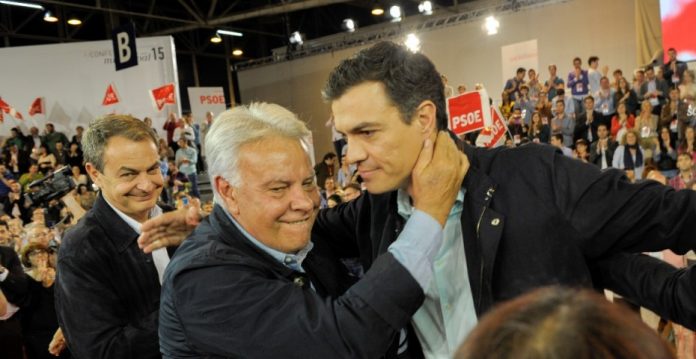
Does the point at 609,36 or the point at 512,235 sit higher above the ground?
the point at 609,36

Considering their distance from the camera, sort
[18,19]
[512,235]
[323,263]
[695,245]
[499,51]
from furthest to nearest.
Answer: [18,19], [499,51], [323,263], [512,235], [695,245]

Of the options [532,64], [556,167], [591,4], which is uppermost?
[591,4]

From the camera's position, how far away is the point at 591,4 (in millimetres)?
15250

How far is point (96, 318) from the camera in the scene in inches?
80.0

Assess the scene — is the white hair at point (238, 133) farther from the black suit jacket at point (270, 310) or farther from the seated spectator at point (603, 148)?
the seated spectator at point (603, 148)

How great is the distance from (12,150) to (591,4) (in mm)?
14720

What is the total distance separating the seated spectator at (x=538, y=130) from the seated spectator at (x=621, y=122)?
1.28 meters

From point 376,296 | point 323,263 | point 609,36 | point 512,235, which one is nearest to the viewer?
point 376,296

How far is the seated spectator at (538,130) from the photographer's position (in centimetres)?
1269

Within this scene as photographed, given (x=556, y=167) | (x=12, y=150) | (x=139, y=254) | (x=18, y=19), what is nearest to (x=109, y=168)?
(x=139, y=254)

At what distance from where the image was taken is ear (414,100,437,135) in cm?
179

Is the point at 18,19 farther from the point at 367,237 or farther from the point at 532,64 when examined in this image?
the point at 367,237

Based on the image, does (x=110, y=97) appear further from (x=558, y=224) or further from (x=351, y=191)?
(x=558, y=224)

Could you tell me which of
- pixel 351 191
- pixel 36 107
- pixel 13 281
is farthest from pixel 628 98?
pixel 36 107
